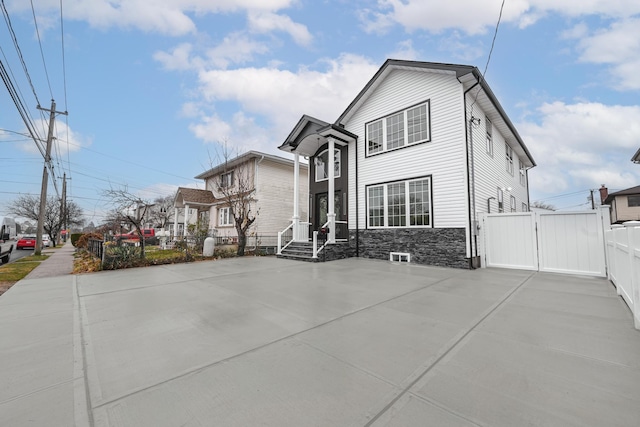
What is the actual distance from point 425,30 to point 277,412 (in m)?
9.70

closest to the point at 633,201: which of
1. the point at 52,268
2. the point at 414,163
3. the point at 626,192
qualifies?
the point at 626,192

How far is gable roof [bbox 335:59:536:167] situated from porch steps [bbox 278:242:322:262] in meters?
5.74

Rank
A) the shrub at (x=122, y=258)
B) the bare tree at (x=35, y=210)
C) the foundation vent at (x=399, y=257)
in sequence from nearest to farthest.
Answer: the shrub at (x=122, y=258) → the foundation vent at (x=399, y=257) → the bare tree at (x=35, y=210)

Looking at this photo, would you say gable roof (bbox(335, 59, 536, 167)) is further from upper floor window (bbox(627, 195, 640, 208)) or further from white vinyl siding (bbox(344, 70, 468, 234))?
upper floor window (bbox(627, 195, 640, 208))

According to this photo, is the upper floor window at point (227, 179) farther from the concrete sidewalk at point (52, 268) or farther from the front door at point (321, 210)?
the concrete sidewalk at point (52, 268)

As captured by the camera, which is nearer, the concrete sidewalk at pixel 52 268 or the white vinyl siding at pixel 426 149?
the concrete sidewalk at pixel 52 268

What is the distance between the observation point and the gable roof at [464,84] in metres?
8.05

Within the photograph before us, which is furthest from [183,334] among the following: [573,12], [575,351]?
[573,12]

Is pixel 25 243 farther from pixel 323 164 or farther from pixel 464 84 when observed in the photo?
pixel 464 84

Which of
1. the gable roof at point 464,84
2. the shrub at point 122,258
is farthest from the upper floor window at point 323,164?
the shrub at point 122,258

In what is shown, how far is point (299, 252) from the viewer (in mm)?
10391

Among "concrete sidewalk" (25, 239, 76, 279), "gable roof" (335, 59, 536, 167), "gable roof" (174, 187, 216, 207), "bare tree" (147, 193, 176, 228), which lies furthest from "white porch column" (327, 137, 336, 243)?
"bare tree" (147, 193, 176, 228)

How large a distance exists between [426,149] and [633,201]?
28298 mm

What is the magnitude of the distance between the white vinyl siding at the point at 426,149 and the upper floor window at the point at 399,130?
0.28 feet
